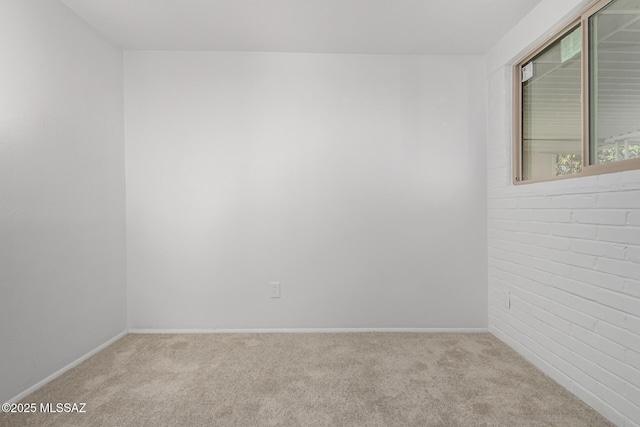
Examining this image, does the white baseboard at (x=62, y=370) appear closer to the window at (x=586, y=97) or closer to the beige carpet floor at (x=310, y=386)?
the beige carpet floor at (x=310, y=386)

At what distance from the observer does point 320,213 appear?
9.30 ft

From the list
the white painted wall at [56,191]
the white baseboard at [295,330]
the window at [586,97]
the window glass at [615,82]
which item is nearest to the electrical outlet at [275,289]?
the white baseboard at [295,330]

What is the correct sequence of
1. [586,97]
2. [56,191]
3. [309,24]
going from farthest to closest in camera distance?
[309,24] < [56,191] < [586,97]

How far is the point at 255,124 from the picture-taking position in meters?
2.82

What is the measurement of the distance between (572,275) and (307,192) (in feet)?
6.49

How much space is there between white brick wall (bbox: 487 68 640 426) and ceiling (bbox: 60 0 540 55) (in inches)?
21.0

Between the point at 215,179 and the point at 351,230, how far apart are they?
1.32 meters

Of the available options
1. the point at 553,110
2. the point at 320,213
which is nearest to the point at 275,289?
the point at 320,213

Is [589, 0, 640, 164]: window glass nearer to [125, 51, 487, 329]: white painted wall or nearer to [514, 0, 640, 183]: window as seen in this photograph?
[514, 0, 640, 183]: window

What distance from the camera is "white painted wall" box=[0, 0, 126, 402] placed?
178cm

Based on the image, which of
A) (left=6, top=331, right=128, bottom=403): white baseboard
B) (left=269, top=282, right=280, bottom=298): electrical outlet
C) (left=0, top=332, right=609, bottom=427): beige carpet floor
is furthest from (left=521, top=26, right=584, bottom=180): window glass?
(left=6, top=331, right=128, bottom=403): white baseboard

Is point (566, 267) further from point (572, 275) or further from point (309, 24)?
point (309, 24)

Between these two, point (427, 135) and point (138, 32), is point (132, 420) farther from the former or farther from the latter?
point (427, 135)

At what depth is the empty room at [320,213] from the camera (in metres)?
1.73
